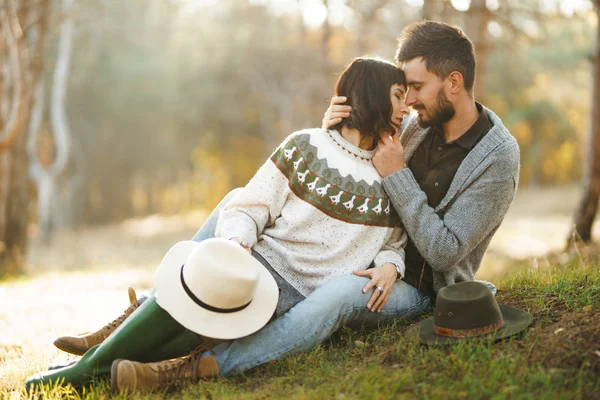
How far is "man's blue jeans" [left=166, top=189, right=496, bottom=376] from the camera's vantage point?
3.16m

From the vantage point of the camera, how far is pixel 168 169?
33156mm

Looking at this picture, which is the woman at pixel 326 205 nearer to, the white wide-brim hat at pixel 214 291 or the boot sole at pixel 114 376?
the white wide-brim hat at pixel 214 291

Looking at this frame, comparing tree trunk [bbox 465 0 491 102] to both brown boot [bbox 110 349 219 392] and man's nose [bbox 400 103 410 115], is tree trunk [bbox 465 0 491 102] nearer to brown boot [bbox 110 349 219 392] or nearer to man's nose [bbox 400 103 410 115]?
man's nose [bbox 400 103 410 115]

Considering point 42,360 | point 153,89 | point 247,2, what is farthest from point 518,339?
point 153,89

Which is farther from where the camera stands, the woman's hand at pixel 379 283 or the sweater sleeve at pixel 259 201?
the sweater sleeve at pixel 259 201

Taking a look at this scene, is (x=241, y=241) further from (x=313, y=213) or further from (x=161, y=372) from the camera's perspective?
(x=161, y=372)

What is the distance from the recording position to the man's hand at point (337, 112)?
349 cm

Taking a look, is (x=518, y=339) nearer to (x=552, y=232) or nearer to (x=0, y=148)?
(x=0, y=148)

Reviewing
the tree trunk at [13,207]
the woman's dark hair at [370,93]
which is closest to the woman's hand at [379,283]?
the woman's dark hair at [370,93]

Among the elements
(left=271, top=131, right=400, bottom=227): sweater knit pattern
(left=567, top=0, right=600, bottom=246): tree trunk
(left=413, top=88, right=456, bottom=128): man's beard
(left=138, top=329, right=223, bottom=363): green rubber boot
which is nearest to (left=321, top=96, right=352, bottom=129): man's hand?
(left=271, top=131, right=400, bottom=227): sweater knit pattern

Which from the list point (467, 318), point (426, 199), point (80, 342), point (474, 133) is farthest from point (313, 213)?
point (80, 342)

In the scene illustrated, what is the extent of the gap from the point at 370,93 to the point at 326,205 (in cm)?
67

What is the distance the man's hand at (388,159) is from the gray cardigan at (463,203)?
0.05m

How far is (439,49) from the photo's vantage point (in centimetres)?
367
